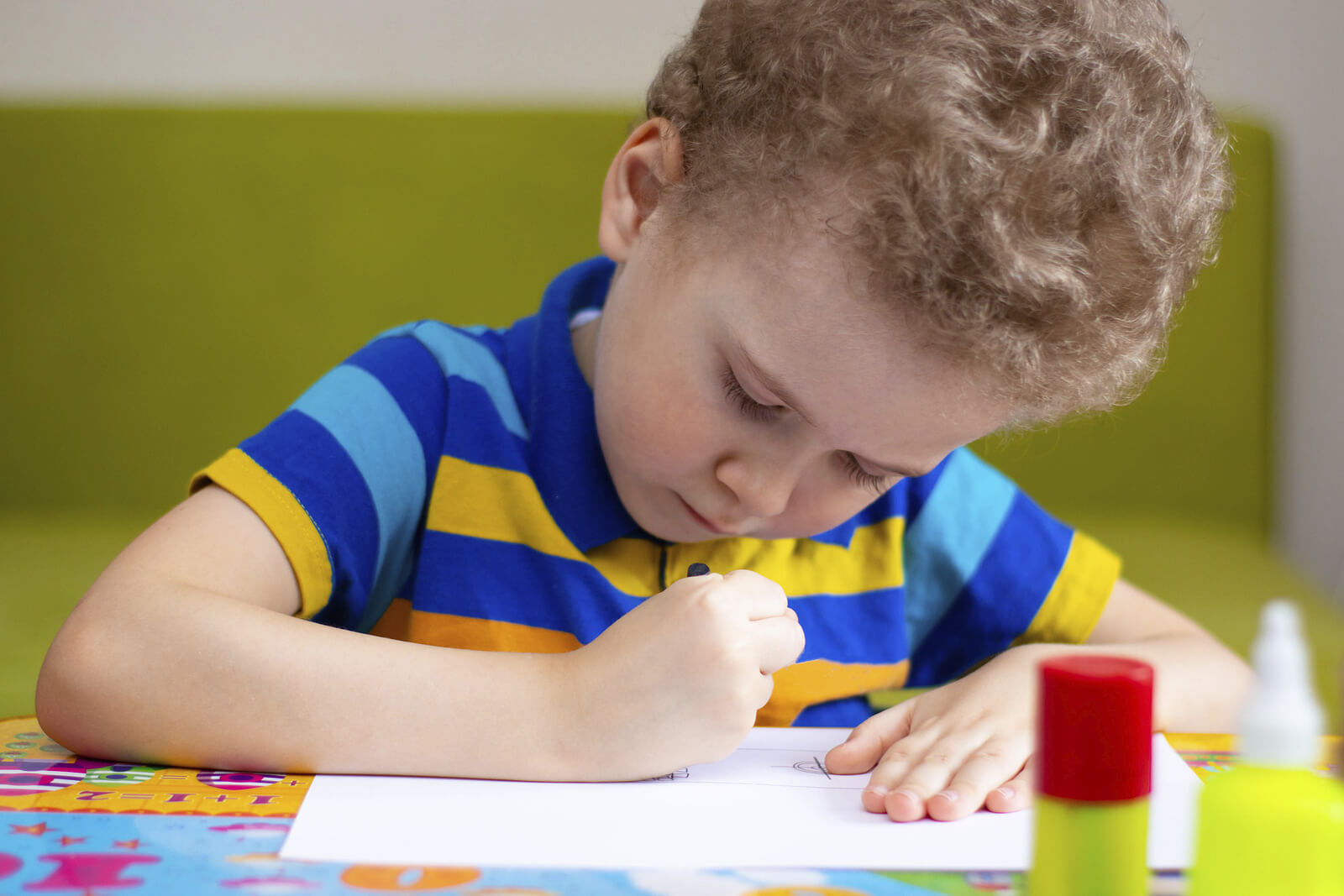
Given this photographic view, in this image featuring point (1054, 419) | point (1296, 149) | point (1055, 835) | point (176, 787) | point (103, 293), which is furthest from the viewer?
point (1296, 149)

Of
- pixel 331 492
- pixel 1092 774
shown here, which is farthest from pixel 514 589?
pixel 1092 774

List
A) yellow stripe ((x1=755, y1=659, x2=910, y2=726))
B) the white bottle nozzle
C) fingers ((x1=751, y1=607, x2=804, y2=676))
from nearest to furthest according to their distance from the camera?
the white bottle nozzle
fingers ((x1=751, y1=607, x2=804, y2=676))
yellow stripe ((x1=755, y1=659, x2=910, y2=726))

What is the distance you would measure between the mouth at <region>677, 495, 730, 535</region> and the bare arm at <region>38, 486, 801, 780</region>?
12cm

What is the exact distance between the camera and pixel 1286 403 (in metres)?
1.80

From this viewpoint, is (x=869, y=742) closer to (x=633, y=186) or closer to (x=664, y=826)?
(x=664, y=826)

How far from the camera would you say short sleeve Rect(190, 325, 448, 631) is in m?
0.64

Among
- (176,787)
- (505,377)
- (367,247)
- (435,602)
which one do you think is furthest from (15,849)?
(367,247)

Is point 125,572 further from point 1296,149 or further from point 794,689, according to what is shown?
point 1296,149

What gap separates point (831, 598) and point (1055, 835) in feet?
1.54

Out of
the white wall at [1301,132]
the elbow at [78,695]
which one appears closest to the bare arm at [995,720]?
the elbow at [78,695]

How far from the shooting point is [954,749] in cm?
55

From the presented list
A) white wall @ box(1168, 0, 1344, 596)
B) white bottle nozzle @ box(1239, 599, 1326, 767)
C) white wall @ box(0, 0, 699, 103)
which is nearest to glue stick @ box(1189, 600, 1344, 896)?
white bottle nozzle @ box(1239, 599, 1326, 767)

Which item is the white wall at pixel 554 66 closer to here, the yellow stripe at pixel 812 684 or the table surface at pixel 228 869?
the yellow stripe at pixel 812 684

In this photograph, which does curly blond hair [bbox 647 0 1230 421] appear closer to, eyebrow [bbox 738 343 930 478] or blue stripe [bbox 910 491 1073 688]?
eyebrow [bbox 738 343 930 478]
